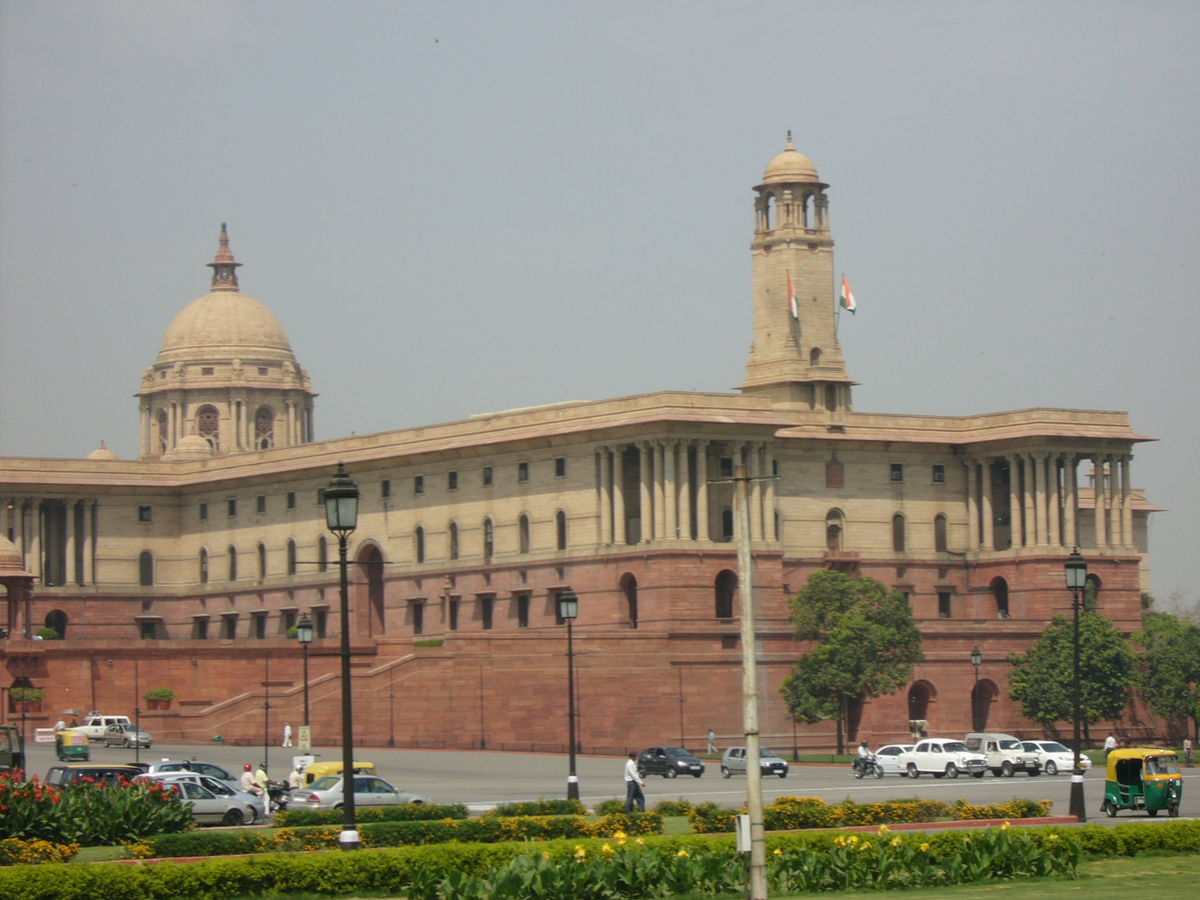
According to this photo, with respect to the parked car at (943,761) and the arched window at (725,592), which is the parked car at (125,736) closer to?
the arched window at (725,592)

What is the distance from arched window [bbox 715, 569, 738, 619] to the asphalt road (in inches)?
587

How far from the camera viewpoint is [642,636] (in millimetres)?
105312

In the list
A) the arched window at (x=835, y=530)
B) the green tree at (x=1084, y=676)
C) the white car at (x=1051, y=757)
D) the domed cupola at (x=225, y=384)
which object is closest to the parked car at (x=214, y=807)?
the white car at (x=1051, y=757)

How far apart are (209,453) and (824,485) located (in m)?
47.8

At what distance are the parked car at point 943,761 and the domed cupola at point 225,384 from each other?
84.0 meters

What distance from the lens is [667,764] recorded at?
85812mm

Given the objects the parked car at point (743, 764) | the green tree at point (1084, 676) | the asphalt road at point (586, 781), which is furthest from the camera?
the green tree at point (1084, 676)

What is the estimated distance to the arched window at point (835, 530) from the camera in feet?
392

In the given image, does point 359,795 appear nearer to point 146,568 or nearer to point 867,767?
point 867,767

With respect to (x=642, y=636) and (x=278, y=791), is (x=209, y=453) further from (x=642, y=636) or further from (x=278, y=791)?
(x=278, y=791)

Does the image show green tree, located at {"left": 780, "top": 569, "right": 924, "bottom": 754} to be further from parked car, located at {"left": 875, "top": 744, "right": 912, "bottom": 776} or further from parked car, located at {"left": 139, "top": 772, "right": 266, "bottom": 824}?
parked car, located at {"left": 139, "top": 772, "right": 266, "bottom": 824}

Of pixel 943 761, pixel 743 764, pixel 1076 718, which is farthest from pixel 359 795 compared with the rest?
pixel 943 761

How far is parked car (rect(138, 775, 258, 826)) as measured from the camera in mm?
59312

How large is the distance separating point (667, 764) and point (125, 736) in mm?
22199
